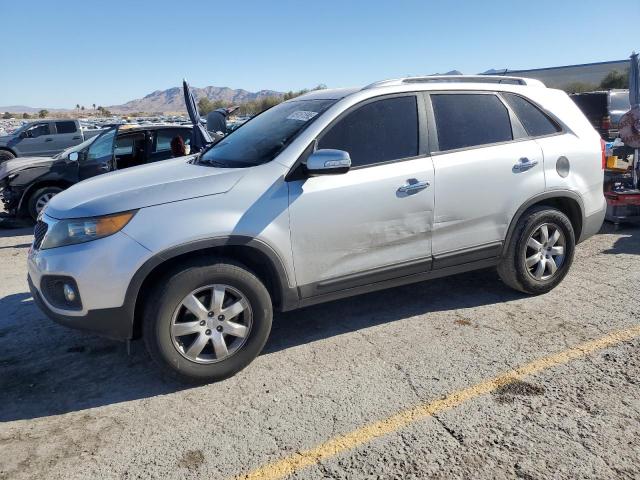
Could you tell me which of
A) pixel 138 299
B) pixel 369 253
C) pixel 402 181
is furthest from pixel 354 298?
pixel 138 299

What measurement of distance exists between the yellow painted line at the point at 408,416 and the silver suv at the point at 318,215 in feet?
3.01

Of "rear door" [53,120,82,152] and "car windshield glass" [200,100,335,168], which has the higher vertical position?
"rear door" [53,120,82,152]

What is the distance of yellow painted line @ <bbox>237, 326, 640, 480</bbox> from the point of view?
257cm

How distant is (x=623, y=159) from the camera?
715 centimetres

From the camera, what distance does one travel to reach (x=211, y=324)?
10.9 ft

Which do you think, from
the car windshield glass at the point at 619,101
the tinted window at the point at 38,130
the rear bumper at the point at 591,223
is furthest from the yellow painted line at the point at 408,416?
the tinted window at the point at 38,130

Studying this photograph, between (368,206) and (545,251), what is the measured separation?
1893 mm

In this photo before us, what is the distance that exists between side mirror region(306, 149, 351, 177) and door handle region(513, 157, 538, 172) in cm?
164

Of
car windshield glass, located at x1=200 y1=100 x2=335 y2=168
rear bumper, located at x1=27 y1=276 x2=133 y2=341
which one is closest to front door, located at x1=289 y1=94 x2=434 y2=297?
car windshield glass, located at x1=200 y1=100 x2=335 y2=168

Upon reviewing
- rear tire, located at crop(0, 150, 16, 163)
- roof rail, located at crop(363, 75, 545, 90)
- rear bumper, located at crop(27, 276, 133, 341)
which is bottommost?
rear bumper, located at crop(27, 276, 133, 341)

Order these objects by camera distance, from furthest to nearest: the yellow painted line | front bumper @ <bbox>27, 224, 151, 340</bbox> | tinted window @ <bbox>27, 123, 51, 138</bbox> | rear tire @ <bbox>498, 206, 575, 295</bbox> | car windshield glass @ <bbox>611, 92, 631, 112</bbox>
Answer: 1. tinted window @ <bbox>27, 123, 51, 138</bbox>
2. car windshield glass @ <bbox>611, 92, 631, 112</bbox>
3. rear tire @ <bbox>498, 206, 575, 295</bbox>
4. front bumper @ <bbox>27, 224, 151, 340</bbox>
5. the yellow painted line

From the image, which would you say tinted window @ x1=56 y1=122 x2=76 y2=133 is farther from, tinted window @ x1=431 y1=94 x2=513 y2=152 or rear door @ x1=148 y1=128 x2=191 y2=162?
tinted window @ x1=431 y1=94 x2=513 y2=152

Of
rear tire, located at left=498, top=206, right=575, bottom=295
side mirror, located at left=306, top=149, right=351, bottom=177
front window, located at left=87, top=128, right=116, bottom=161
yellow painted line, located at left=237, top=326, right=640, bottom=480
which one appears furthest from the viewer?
front window, located at left=87, top=128, right=116, bottom=161

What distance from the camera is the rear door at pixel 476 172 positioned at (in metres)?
4.00
